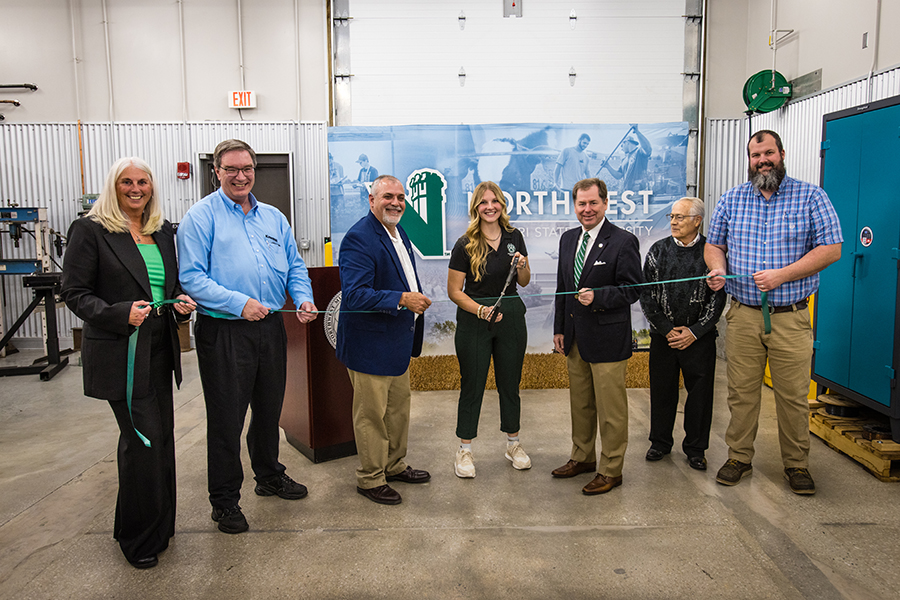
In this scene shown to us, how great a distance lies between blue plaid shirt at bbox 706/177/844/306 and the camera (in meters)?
3.20

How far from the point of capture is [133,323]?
252 centimetres

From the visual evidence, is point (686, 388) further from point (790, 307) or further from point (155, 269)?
point (155, 269)

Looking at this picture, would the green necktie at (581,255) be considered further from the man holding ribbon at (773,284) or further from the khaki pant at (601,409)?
the man holding ribbon at (773,284)

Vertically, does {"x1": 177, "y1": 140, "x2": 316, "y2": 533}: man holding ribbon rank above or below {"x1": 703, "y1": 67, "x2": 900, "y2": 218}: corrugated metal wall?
below

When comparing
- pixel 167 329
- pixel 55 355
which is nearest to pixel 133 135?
pixel 55 355

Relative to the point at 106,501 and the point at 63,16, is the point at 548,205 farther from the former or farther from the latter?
the point at 63,16

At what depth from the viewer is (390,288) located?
3.23 m

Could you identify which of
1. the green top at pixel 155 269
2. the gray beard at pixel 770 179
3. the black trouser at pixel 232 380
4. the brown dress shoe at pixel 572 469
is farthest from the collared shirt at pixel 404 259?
the gray beard at pixel 770 179

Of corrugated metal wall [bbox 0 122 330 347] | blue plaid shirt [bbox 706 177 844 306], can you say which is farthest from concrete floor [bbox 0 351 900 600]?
corrugated metal wall [bbox 0 122 330 347]

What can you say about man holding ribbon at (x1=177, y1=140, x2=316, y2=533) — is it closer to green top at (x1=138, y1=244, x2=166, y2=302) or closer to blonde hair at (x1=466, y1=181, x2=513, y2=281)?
green top at (x1=138, y1=244, x2=166, y2=302)

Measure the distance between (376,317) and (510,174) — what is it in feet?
12.6

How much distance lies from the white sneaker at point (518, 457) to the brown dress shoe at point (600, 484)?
0.45 m

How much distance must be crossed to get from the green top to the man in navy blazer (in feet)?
2.92

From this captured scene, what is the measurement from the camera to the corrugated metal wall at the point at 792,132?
16.6 feet
